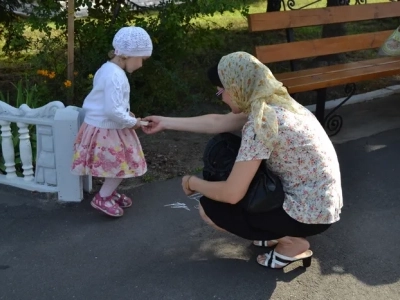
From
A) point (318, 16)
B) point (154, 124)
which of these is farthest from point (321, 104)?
point (154, 124)

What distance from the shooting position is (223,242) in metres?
3.67

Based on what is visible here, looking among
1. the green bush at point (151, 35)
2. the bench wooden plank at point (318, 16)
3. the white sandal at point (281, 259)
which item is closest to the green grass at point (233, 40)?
the bench wooden plank at point (318, 16)

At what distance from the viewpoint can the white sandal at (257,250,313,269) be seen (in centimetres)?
332

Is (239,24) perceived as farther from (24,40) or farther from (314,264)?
(314,264)

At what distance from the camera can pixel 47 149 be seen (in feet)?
13.3

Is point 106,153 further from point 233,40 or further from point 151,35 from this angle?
point 233,40

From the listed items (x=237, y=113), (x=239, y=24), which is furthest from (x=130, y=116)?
(x=239, y=24)

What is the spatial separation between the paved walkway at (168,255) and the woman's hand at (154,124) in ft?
2.19

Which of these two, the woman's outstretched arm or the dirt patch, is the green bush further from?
the woman's outstretched arm

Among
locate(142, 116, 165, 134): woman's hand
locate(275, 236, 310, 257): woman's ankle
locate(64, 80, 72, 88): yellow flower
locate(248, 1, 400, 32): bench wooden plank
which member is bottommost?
locate(275, 236, 310, 257): woman's ankle

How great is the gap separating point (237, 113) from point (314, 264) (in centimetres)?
99

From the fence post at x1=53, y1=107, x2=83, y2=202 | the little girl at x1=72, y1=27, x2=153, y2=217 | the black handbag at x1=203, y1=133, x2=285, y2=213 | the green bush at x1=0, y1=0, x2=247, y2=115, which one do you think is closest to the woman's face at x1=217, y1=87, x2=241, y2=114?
the black handbag at x1=203, y1=133, x2=285, y2=213

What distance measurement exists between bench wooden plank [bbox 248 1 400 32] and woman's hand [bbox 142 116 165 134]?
2.22 m

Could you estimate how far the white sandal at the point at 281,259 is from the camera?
3318 millimetres
